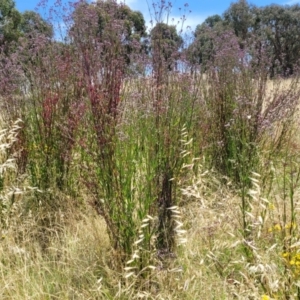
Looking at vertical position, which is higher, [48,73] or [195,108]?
[48,73]

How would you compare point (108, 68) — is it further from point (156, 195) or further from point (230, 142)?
point (230, 142)

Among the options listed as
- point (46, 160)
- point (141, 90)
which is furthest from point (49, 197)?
point (141, 90)

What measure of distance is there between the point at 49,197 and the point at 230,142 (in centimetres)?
164

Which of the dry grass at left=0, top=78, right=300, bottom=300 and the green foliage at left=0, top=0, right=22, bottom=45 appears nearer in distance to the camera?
the dry grass at left=0, top=78, right=300, bottom=300

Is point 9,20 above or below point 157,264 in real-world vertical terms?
above

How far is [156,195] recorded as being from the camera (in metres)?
2.44

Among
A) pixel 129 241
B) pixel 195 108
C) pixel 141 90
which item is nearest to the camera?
pixel 129 241

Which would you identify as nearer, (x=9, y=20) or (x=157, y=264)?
(x=157, y=264)

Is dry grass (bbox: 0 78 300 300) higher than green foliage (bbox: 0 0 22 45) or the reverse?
the reverse

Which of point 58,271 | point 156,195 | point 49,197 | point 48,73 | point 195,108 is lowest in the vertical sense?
point 58,271

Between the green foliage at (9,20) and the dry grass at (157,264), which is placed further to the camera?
the green foliage at (9,20)

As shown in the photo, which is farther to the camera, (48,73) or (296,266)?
(48,73)

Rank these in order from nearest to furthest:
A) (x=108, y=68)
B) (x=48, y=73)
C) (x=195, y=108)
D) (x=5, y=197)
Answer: (x=108, y=68) → (x=5, y=197) → (x=48, y=73) → (x=195, y=108)

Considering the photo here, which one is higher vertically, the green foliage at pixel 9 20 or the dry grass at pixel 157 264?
the green foliage at pixel 9 20
